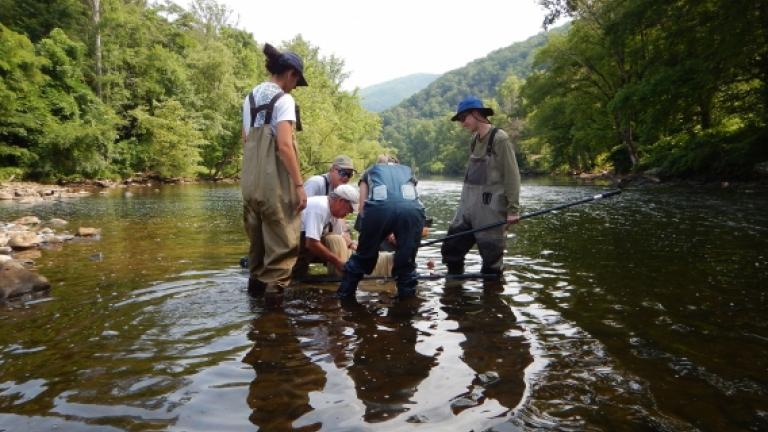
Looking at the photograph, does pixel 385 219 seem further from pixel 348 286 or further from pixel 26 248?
pixel 26 248

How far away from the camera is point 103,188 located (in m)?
32.3

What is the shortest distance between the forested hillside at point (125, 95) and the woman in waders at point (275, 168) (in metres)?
31.6

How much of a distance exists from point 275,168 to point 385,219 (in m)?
1.26

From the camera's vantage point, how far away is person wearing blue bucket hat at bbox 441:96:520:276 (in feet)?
21.6

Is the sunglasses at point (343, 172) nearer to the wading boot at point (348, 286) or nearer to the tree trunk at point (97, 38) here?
the wading boot at point (348, 286)

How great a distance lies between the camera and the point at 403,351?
4023mm

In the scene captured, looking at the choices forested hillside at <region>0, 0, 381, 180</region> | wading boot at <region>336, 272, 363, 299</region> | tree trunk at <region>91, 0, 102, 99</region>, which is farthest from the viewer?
tree trunk at <region>91, 0, 102, 99</region>

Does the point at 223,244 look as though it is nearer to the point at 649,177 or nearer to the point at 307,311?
the point at 307,311

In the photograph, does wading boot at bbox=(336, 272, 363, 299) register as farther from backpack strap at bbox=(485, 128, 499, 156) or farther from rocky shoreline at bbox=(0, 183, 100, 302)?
rocky shoreline at bbox=(0, 183, 100, 302)

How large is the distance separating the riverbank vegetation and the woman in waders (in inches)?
858

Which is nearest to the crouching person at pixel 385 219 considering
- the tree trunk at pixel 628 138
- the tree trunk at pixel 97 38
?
the tree trunk at pixel 628 138

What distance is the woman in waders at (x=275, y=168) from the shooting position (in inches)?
201

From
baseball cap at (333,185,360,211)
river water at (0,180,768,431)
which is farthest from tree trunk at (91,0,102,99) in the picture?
baseball cap at (333,185,360,211)

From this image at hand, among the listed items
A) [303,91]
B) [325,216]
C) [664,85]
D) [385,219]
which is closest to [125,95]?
[303,91]
